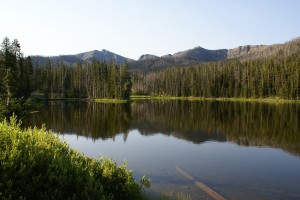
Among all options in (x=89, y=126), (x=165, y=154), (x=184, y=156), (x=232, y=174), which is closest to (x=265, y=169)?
(x=232, y=174)

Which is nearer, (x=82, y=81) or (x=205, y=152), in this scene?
(x=205, y=152)

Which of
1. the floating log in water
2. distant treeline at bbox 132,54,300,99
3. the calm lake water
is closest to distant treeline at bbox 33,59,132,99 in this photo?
distant treeline at bbox 132,54,300,99

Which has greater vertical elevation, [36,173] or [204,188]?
[36,173]

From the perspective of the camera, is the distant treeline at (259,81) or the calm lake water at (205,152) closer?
the calm lake water at (205,152)

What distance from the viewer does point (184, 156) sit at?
36.7 m

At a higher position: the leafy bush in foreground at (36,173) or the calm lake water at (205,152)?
the leafy bush in foreground at (36,173)

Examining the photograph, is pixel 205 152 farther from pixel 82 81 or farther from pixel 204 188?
pixel 82 81

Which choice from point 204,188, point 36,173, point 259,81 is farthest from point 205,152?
point 259,81

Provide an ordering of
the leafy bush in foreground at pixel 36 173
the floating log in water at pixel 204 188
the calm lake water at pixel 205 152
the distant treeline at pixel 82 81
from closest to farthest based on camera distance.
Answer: the leafy bush in foreground at pixel 36 173 < the floating log in water at pixel 204 188 < the calm lake water at pixel 205 152 < the distant treeline at pixel 82 81

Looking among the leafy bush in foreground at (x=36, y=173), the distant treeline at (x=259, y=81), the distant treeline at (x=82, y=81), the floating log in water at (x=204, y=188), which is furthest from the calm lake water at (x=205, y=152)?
the distant treeline at (x=259, y=81)

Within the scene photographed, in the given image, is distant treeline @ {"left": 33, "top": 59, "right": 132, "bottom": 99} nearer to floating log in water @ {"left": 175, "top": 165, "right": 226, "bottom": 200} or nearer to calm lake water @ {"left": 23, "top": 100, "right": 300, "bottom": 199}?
calm lake water @ {"left": 23, "top": 100, "right": 300, "bottom": 199}

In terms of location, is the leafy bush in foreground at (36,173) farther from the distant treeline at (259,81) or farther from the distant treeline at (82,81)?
the distant treeline at (259,81)

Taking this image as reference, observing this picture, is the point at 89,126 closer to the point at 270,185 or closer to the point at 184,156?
the point at 184,156

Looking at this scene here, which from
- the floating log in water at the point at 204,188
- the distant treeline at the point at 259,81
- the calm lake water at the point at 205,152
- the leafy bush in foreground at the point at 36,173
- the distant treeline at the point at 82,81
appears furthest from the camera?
the distant treeline at the point at 82,81
